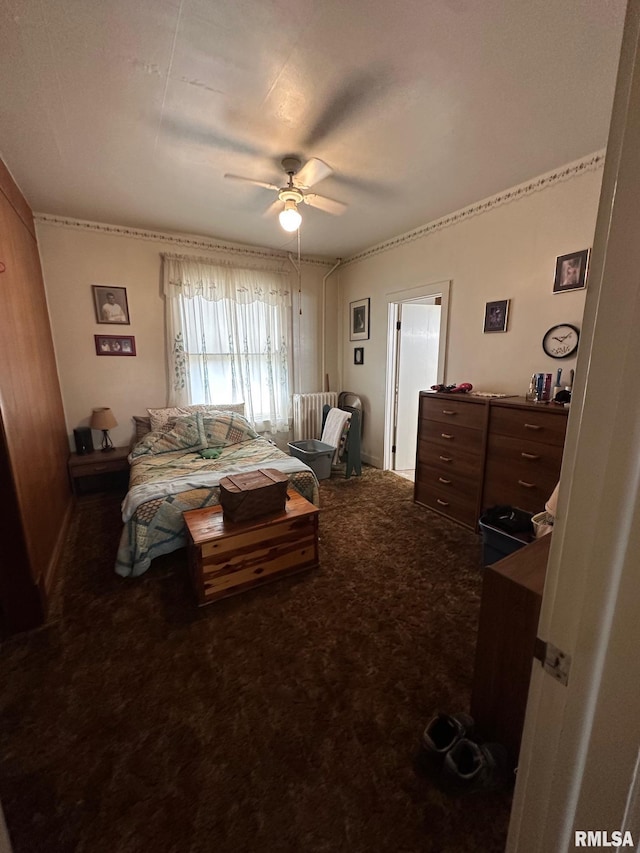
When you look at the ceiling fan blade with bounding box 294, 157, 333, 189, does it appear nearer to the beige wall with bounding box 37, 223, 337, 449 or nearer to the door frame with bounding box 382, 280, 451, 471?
the door frame with bounding box 382, 280, 451, 471

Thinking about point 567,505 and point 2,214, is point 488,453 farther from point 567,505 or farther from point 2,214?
point 2,214

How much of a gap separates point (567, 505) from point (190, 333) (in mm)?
3856

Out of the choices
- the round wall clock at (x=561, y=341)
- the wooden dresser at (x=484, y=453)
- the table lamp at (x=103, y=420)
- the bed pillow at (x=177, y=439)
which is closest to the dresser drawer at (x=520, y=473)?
the wooden dresser at (x=484, y=453)

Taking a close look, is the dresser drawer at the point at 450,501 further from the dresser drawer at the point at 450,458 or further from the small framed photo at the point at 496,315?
the small framed photo at the point at 496,315

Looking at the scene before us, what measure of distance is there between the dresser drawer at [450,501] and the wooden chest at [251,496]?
1.48m

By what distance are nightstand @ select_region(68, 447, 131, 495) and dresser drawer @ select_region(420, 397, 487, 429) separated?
2.86 metres

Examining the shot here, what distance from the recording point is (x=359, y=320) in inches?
167

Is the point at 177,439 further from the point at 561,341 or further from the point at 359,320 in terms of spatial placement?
the point at 561,341

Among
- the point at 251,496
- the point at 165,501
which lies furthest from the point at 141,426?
the point at 251,496

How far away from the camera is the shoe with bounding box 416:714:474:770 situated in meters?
1.12

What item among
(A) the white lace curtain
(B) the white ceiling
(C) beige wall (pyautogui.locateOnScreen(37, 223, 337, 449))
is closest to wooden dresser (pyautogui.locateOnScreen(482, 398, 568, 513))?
(B) the white ceiling

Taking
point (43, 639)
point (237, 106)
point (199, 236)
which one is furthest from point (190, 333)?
point (43, 639)

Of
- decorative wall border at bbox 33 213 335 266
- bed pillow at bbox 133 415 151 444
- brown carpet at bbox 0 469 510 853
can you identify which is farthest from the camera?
bed pillow at bbox 133 415 151 444

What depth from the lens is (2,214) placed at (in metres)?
2.01
